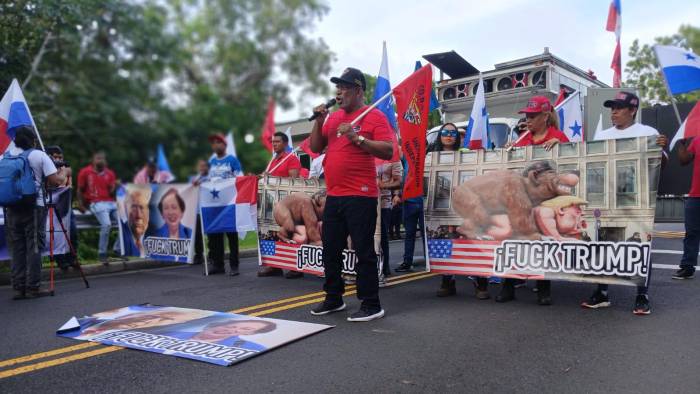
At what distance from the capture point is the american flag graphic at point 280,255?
667cm

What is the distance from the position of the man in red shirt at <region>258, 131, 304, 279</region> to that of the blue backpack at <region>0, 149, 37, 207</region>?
2.77 meters

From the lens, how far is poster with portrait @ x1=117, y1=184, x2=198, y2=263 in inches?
333

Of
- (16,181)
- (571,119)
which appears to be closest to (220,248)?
(16,181)

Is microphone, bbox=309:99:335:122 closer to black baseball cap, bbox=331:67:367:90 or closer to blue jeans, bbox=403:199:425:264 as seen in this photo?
black baseball cap, bbox=331:67:367:90

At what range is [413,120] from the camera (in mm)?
5531

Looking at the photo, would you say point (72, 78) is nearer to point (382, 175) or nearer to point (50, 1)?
point (50, 1)

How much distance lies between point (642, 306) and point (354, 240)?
102 inches

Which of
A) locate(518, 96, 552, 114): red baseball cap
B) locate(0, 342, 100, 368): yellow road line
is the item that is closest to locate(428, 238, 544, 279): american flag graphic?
locate(518, 96, 552, 114): red baseball cap

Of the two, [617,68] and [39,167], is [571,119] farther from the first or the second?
[39,167]

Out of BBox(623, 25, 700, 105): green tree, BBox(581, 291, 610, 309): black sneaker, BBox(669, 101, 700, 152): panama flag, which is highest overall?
BBox(623, 25, 700, 105): green tree

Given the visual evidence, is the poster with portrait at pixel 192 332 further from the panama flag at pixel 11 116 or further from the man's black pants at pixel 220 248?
the panama flag at pixel 11 116

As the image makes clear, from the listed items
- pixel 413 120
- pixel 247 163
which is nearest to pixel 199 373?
pixel 413 120

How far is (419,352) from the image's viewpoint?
3742 millimetres

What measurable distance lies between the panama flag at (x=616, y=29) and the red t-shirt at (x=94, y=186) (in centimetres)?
939
